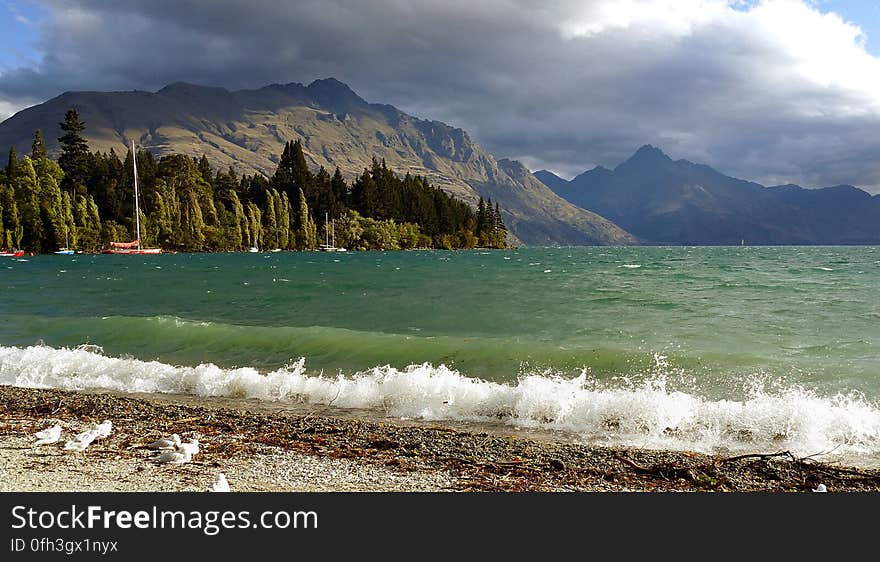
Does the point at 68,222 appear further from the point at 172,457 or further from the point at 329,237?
the point at 172,457

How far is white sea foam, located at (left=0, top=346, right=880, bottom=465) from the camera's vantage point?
10516 millimetres

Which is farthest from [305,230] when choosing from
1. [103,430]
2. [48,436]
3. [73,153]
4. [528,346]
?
[48,436]

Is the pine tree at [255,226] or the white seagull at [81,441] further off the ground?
the pine tree at [255,226]

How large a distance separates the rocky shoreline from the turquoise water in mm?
1838

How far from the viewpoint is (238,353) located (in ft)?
63.2

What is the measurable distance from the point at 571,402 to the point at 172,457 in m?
7.15

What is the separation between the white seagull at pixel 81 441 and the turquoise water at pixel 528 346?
5.17 meters

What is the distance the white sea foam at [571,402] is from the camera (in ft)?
34.5

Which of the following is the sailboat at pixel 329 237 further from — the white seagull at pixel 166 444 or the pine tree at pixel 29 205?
the white seagull at pixel 166 444

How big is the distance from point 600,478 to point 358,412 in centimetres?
614

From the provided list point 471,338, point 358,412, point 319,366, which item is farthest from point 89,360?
point 471,338

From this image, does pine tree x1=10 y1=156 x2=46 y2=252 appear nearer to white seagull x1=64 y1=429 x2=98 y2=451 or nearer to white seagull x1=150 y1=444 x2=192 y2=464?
white seagull x1=64 y1=429 x2=98 y2=451

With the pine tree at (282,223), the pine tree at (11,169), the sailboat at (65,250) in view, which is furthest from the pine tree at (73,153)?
the pine tree at (282,223)

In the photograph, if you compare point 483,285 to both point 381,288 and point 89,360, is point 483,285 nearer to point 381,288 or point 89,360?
point 381,288
